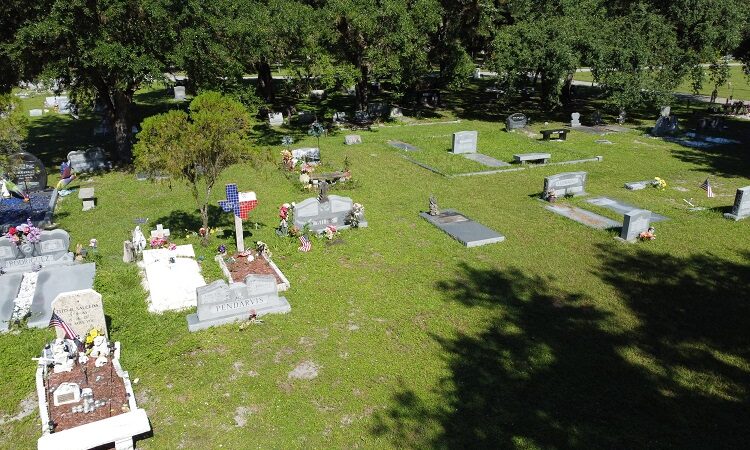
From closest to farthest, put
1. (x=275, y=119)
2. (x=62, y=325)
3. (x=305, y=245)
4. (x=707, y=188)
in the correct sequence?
(x=62, y=325) → (x=305, y=245) → (x=707, y=188) → (x=275, y=119)

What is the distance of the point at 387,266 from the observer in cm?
1342

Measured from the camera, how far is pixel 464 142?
25.2 meters

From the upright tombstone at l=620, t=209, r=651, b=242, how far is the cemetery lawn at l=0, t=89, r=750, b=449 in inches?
15.3

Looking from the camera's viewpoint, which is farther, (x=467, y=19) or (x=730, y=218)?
(x=467, y=19)

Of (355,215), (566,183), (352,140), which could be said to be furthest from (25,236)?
(566,183)

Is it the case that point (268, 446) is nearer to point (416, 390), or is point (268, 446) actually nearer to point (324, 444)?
point (324, 444)

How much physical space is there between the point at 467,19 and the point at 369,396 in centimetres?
3192

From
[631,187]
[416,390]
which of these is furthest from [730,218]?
[416,390]

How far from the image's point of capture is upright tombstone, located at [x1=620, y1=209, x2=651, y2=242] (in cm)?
1463

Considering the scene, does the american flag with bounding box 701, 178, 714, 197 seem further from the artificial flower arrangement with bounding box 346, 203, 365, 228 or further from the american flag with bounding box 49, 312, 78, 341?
the american flag with bounding box 49, 312, 78, 341

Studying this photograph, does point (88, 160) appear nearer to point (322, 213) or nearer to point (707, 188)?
point (322, 213)

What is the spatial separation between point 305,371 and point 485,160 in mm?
16574

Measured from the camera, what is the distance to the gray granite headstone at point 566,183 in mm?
18188

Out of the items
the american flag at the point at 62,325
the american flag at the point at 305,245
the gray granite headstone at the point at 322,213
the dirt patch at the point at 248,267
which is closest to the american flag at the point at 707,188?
the gray granite headstone at the point at 322,213
